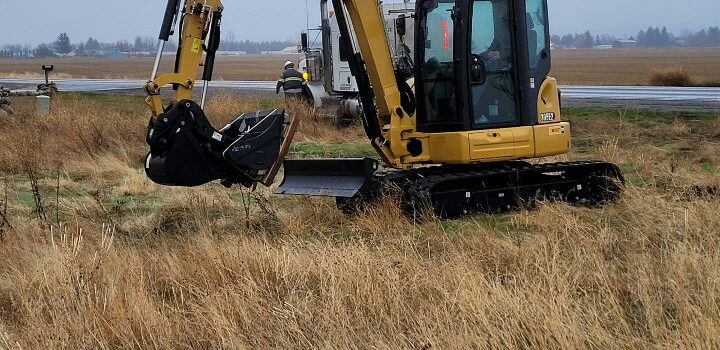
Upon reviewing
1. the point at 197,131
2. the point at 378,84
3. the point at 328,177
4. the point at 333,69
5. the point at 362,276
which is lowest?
the point at 362,276

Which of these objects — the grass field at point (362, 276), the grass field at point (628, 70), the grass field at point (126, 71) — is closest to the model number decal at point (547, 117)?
the grass field at point (362, 276)

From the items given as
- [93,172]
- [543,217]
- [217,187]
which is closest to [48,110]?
[93,172]

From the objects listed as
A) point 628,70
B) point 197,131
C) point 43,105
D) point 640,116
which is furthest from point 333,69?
point 628,70

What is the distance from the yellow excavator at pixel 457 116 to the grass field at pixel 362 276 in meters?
0.40

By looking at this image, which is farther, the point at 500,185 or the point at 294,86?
the point at 294,86

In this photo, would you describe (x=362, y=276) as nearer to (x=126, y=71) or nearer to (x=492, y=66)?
(x=492, y=66)

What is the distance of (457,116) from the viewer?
389 inches

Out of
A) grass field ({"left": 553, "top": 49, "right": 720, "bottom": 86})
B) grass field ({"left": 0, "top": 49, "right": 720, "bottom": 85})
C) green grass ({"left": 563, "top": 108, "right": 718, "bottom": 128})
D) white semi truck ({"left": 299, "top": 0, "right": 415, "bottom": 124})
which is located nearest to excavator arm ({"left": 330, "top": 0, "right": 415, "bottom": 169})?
white semi truck ({"left": 299, "top": 0, "right": 415, "bottom": 124})

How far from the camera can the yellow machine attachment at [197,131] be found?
8.19 metres

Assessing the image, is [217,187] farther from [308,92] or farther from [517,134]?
[308,92]

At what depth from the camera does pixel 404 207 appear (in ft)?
30.5

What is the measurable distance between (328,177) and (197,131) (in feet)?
6.26

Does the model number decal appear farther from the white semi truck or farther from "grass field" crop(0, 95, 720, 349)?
the white semi truck

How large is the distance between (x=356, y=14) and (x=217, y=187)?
332cm
